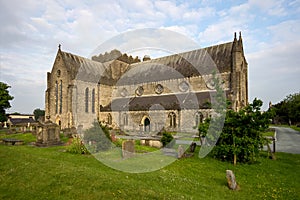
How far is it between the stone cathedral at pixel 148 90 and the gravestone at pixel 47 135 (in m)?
12.5

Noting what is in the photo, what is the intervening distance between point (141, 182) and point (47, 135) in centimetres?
1219

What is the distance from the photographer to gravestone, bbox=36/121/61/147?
52.6 feet

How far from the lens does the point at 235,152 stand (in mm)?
10805

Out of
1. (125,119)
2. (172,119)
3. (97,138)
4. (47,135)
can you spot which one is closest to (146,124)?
(125,119)

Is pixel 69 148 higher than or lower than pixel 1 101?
lower

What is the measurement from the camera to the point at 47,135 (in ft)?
53.4

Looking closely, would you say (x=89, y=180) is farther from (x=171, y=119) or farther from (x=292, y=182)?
(x=171, y=119)

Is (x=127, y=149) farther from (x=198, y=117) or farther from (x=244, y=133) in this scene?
(x=198, y=117)

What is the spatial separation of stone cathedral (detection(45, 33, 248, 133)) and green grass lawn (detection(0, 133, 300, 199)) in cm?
1620

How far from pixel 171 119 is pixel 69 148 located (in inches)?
672

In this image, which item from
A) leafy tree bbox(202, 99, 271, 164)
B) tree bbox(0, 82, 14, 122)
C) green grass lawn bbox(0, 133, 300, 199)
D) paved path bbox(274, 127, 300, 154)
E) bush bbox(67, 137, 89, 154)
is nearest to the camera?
green grass lawn bbox(0, 133, 300, 199)

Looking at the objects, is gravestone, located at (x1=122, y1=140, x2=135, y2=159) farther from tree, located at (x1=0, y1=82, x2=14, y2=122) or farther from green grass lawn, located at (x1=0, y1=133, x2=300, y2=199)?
tree, located at (x1=0, y1=82, x2=14, y2=122)

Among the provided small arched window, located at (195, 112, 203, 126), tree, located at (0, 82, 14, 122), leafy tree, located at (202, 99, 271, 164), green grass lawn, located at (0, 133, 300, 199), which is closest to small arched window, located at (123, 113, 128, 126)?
small arched window, located at (195, 112, 203, 126)

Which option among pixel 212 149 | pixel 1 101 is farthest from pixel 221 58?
pixel 1 101
